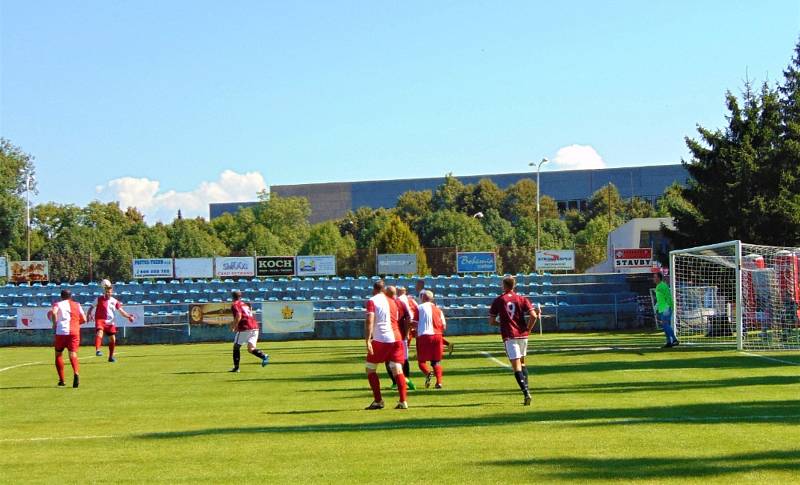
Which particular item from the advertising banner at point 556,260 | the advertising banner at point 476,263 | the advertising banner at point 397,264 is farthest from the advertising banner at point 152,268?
the advertising banner at point 556,260

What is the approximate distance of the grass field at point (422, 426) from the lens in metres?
9.50

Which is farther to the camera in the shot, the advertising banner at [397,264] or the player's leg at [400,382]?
the advertising banner at [397,264]

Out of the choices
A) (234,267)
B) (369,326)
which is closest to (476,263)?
(234,267)

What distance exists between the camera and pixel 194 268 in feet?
163

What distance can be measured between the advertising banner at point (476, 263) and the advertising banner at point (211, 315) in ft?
45.2

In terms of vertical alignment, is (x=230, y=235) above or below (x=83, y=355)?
above

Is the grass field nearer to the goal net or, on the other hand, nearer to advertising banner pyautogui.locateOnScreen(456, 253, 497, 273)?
the goal net

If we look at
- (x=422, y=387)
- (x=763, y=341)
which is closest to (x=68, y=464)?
(x=422, y=387)

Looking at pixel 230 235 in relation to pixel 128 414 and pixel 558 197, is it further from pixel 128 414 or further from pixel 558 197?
pixel 128 414

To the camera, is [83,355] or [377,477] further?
[83,355]

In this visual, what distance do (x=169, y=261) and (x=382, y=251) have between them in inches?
1058

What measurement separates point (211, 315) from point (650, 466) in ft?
111

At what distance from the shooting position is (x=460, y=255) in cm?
5069

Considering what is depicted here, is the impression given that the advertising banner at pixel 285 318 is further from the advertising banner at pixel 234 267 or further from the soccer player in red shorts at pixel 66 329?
the soccer player in red shorts at pixel 66 329
